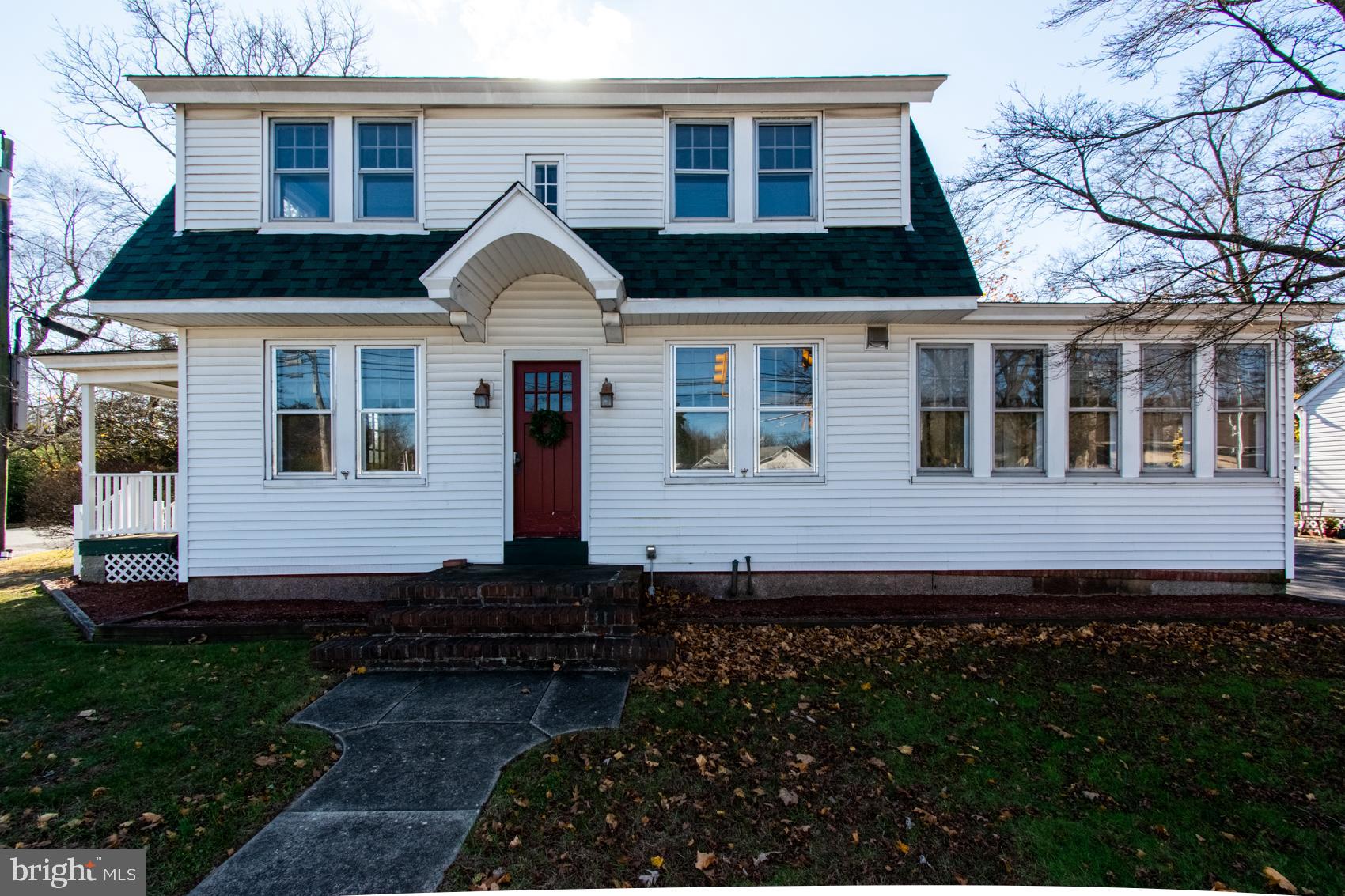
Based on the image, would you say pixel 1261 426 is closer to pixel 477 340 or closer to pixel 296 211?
pixel 477 340

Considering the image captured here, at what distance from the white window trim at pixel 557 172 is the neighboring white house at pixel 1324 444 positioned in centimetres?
2088

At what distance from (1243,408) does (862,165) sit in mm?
5838

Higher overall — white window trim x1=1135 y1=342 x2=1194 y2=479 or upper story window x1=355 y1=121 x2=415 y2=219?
upper story window x1=355 y1=121 x2=415 y2=219

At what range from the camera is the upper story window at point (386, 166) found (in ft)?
24.2

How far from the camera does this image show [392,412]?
23.4 ft

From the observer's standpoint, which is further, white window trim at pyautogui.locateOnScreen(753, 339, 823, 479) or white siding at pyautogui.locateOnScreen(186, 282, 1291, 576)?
white window trim at pyautogui.locateOnScreen(753, 339, 823, 479)

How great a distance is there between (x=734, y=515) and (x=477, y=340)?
3.80 m

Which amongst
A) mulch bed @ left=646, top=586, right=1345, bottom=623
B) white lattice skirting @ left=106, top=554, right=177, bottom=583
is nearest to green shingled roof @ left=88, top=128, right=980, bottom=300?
mulch bed @ left=646, top=586, right=1345, bottom=623

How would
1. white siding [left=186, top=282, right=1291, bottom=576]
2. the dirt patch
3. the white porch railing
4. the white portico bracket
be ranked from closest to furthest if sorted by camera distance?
the white portico bracket
the dirt patch
white siding [left=186, top=282, right=1291, bottom=576]
the white porch railing

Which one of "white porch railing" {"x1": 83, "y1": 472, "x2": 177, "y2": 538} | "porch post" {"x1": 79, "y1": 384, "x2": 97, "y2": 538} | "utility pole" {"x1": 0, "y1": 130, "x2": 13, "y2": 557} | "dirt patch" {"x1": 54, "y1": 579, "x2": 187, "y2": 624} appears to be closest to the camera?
"dirt patch" {"x1": 54, "y1": 579, "x2": 187, "y2": 624}

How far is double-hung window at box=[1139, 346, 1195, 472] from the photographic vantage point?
7.41m

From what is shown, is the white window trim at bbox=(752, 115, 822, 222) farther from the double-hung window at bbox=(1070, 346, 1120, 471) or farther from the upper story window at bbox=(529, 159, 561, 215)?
the double-hung window at bbox=(1070, 346, 1120, 471)

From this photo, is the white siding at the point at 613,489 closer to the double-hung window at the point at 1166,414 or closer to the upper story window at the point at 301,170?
the double-hung window at the point at 1166,414

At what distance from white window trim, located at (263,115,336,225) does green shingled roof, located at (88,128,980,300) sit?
0.30 metres
